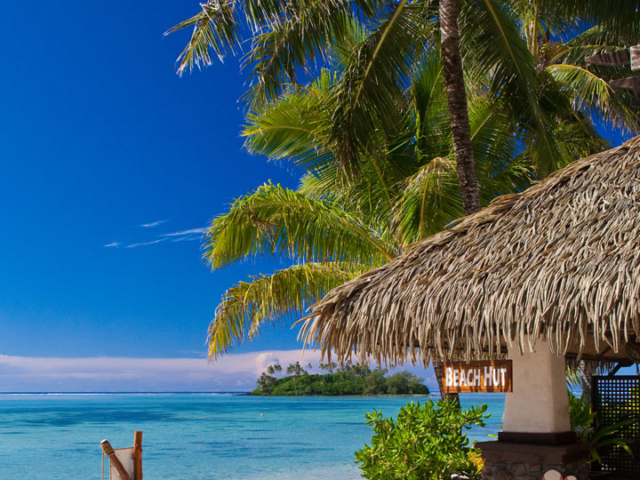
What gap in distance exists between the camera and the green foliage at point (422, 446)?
18.7ft

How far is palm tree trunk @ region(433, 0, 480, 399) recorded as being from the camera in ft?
25.4

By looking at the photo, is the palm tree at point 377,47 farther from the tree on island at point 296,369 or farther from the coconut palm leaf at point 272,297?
the tree on island at point 296,369

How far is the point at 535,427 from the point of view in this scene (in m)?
5.19

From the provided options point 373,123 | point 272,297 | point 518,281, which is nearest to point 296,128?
point 373,123

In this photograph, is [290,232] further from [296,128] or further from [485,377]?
[485,377]

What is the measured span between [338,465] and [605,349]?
56.2 feet

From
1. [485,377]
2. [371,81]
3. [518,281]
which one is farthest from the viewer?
[371,81]

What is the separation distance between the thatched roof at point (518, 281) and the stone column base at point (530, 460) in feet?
2.60

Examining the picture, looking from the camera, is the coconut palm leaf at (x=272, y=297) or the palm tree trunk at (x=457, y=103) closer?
the palm tree trunk at (x=457, y=103)

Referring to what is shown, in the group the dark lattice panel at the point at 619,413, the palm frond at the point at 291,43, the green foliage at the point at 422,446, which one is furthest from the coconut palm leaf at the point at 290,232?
the dark lattice panel at the point at 619,413

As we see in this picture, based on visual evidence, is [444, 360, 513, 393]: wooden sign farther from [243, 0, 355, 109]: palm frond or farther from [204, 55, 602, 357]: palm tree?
[243, 0, 355, 109]: palm frond

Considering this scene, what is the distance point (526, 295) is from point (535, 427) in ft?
4.57

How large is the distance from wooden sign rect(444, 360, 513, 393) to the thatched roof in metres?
0.18

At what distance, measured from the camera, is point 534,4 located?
28.7ft
